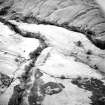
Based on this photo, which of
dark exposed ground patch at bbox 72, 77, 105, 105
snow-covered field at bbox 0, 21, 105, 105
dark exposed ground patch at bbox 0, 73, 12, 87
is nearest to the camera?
dark exposed ground patch at bbox 72, 77, 105, 105

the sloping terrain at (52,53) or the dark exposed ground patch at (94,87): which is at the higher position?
the sloping terrain at (52,53)

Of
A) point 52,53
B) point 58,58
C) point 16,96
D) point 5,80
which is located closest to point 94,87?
point 58,58

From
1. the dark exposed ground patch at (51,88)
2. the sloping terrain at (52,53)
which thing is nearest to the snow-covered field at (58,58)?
the sloping terrain at (52,53)

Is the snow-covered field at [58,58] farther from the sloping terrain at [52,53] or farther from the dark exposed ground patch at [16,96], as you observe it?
the dark exposed ground patch at [16,96]

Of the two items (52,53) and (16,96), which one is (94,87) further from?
(16,96)

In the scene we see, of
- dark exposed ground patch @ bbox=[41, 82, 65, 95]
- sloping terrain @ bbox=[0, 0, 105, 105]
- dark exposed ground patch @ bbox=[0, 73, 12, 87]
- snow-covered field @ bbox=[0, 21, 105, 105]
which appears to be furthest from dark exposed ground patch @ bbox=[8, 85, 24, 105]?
dark exposed ground patch @ bbox=[41, 82, 65, 95]

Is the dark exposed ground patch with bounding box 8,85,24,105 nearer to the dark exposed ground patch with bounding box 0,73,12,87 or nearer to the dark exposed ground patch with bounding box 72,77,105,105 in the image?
the dark exposed ground patch with bounding box 0,73,12,87

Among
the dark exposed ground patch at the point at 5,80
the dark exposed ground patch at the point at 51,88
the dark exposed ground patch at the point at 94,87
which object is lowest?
the dark exposed ground patch at the point at 94,87
